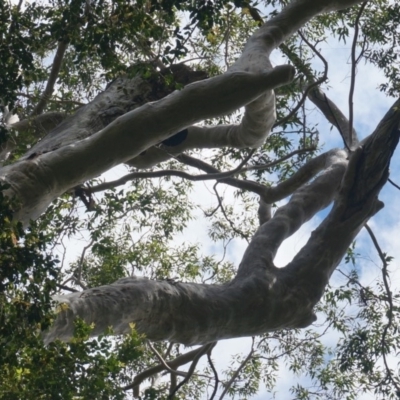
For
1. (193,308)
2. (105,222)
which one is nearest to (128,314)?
(193,308)

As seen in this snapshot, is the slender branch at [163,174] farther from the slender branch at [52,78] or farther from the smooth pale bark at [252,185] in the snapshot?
the slender branch at [52,78]

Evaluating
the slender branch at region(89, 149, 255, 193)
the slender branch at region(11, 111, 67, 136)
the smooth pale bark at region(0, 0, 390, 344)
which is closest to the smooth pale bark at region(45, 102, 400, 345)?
the smooth pale bark at region(0, 0, 390, 344)

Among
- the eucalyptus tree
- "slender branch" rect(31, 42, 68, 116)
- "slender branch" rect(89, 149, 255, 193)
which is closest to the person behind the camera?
the eucalyptus tree

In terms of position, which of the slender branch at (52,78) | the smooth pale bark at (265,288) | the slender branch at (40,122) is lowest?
the smooth pale bark at (265,288)

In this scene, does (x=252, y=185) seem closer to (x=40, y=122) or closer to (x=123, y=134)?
(x=40, y=122)

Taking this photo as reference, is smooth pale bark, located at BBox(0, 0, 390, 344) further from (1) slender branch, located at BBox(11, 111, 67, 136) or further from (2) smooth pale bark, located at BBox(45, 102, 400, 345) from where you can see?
(1) slender branch, located at BBox(11, 111, 67, 136)

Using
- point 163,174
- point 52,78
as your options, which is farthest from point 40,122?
point 163,174

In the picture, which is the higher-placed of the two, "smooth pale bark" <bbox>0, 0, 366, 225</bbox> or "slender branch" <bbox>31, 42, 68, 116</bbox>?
"slender branch" <bbox>31, 42, 68, 116</bbox>

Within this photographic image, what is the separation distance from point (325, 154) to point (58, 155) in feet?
14.0

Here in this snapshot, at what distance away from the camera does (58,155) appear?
161 inches

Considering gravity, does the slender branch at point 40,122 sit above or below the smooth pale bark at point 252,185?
above

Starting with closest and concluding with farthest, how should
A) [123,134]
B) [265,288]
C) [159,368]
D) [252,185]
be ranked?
[123,134]
[265,288]
[159,368]
[252,185]

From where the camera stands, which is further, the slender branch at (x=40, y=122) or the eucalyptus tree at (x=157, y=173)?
the slender branch at (x=40, y=122)

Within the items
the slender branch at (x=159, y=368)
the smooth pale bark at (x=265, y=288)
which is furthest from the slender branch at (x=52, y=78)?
the slender branch at (x=159, y=368)
